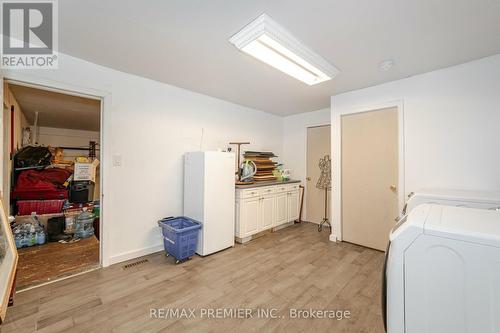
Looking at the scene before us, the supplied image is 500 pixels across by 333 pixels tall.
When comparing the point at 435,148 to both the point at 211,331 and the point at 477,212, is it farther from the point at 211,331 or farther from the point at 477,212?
the point at 211,331

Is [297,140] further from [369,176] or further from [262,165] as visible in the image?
[369,176]

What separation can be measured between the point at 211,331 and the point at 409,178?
292 centimetres

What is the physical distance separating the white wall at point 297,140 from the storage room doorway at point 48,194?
372 cm

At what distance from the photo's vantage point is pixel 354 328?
1605 mm

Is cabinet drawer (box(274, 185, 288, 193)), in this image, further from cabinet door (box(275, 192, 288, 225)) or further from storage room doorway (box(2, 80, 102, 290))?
storage room doorway (box(2, 80, 102, 290))

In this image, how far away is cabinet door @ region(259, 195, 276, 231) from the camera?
3.56 meters

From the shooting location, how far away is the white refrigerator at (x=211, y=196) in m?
2.81

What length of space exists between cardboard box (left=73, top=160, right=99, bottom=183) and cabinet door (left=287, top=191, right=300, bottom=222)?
13.8 feet

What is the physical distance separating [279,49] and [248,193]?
6.93 feet

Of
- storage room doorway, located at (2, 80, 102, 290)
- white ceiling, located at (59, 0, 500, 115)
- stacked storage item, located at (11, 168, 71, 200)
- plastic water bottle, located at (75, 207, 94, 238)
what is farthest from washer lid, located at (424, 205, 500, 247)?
stacked storage item, located at (11, 168, 71, 200)

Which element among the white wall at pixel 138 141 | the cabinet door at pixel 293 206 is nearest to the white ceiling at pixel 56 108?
the white wall at pixel 138 141

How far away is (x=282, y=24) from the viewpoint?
5.63 ft

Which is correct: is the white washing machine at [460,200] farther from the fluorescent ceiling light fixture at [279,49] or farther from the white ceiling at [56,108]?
the white ceiling at [56,108]

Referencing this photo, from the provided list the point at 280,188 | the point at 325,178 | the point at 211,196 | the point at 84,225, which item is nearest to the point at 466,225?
the point at 211,196
